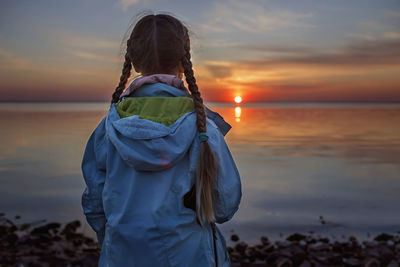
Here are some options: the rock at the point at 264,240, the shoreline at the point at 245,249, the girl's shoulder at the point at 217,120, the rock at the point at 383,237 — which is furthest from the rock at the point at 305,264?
the girl's shoulder at the point at 217,120

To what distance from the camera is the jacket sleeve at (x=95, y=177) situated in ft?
7.09

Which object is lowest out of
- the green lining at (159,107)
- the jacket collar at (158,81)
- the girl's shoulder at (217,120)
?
the girl's shoulder at (217,120)

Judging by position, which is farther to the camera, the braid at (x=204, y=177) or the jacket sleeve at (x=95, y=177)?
the jacket sleeve at (x=95, y=177)

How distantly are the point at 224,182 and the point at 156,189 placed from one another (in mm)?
385

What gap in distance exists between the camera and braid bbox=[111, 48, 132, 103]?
2.37m

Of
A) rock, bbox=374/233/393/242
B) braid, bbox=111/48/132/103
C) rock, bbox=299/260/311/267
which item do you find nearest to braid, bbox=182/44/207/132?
braid, bbox=111/48/132/103

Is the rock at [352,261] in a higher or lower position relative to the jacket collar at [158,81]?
lower

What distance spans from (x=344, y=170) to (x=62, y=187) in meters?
9.32

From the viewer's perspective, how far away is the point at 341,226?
737 cm

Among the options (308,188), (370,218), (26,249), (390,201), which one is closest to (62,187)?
(26,249)

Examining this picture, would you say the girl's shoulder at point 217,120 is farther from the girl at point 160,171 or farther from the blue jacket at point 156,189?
the blue jacket at point 156,189

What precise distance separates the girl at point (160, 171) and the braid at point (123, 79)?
198mm

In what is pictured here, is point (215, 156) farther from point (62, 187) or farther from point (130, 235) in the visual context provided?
point (62, 187)

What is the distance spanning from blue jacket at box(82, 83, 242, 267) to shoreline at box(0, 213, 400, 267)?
339 cm
